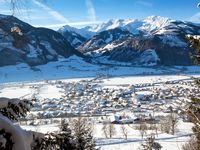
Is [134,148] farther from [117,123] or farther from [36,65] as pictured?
[36,65]

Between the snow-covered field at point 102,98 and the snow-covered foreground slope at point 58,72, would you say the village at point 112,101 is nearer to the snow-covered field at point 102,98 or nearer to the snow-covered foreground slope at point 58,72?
the snow-covered field at point 102,98

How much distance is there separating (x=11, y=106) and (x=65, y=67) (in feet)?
622

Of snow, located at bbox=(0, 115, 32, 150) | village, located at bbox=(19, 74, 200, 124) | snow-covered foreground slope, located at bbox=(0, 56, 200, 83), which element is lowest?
snow, located at bbox=(0, 115, 32, 150)

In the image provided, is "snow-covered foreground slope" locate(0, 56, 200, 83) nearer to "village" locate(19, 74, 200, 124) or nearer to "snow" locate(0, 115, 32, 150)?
"village" locate(19, 74, 200, 124)

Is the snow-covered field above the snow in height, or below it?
above

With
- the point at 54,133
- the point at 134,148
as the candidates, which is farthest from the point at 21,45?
the point at 134,148

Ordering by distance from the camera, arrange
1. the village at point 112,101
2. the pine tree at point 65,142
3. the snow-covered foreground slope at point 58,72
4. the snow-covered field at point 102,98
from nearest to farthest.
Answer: the pine tree at point 65,142 < the snow-covered field at point 102,98 < the village at point 112,101 < the snow-covered foreground slope at point 58,72

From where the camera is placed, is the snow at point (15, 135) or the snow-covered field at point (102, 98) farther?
the snow-covered field at point (102, 98)

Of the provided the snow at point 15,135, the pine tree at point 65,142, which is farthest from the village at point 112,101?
the snow at point 15,135

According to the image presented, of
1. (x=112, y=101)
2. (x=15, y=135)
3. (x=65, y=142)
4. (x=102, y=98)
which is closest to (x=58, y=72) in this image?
(x=102, y=98)

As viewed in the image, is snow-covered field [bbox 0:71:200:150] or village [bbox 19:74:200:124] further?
village [bbox 19:74:200:124]

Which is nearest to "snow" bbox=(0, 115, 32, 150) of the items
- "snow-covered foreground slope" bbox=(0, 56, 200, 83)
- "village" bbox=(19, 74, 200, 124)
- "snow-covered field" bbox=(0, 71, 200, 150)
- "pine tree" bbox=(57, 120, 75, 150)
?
"pine tree" bbox=(57, 120, 75, 150)

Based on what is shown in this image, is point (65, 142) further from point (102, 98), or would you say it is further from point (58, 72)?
point (58, 72)

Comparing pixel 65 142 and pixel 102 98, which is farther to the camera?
pixel 102 98
